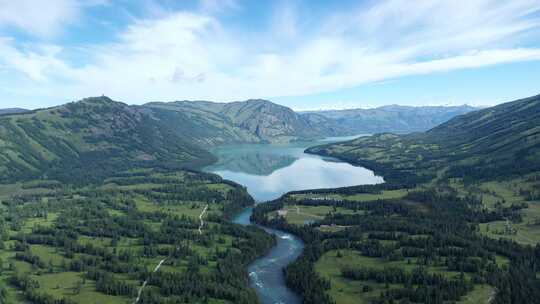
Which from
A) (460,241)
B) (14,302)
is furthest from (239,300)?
(460,241)

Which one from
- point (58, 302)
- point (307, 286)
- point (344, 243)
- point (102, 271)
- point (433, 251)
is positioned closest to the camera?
point (58, 302)

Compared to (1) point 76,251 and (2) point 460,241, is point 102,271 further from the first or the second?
(2) point 460,241

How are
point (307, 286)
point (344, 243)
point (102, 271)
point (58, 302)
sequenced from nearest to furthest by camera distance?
point (58, 302) → point (307, 286) → point (102, 271) → point (344, 243)

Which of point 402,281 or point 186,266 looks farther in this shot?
point 186,266

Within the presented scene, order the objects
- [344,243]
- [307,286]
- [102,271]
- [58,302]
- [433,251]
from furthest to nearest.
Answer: [344,243], [433,251], [102,271], [307,286], [58,302]

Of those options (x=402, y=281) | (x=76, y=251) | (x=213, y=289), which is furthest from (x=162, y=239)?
(x=402, y=281)

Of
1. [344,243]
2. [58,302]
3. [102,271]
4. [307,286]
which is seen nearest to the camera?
[58,302]

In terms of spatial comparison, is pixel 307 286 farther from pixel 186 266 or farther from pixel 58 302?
pixel 58 302

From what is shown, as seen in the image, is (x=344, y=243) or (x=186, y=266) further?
(x=344, y=243)

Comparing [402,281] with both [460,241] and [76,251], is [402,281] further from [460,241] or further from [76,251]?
[76,251]
